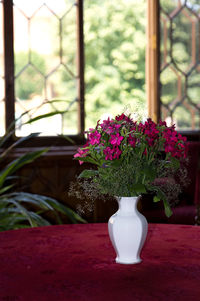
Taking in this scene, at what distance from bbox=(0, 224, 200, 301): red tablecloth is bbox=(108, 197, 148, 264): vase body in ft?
0.10

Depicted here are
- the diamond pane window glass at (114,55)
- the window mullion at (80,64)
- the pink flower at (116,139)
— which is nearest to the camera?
the pink flower at (116,139)

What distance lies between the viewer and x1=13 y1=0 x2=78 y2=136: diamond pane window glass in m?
3.39

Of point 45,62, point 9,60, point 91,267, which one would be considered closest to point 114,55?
point 45,62

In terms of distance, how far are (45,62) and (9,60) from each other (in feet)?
1.03

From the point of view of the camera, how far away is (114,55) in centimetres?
493

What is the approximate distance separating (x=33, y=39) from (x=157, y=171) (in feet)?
7.61

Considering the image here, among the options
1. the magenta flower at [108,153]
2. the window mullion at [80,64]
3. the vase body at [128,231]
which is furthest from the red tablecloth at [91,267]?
the window mullion at [80,64]

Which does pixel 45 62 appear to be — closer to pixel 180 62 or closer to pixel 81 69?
pixel 81 69

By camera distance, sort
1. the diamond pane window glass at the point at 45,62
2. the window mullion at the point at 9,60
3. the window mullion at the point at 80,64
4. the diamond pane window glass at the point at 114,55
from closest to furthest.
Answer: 1. the window mullion at the point at 9,60
2. the diamond pane window glass at the point at 45,62
3. the window mullion at the point at 80,64
4. the diamond pane window glass at the point at 114,55

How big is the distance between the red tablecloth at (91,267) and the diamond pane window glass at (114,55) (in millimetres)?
2775

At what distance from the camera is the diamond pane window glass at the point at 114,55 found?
452 centimetres

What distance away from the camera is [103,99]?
16.5 feet

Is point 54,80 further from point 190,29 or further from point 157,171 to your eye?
point 157,171

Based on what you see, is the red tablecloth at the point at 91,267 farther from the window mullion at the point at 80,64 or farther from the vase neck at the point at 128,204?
the window mullion at the point at 80,64
